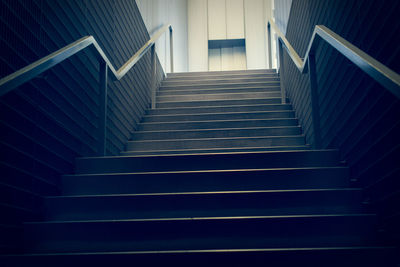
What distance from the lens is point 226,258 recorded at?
74.0 inches

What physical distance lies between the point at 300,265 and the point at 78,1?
2.49 meters

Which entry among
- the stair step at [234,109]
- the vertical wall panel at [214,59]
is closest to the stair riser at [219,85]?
the stair step at [234,109]

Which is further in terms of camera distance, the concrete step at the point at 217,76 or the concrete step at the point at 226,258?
the concrete step at the point at 217,76

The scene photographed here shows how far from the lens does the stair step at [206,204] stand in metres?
2.28

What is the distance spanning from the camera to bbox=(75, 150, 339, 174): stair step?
2807 mm

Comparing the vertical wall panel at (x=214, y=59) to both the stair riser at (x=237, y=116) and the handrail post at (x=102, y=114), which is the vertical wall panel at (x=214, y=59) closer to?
the stair riser at (x=237, y=116)

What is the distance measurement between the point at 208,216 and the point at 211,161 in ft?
2.03

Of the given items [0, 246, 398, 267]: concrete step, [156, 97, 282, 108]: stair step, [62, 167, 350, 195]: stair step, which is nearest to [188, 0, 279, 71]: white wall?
[156, 97, 282, 108]: stair step

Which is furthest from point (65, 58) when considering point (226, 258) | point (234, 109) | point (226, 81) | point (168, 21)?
point (168, 21)

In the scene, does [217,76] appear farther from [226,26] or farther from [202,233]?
[226,26]

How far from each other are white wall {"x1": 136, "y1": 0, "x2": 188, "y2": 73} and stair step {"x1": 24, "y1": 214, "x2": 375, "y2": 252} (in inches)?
143

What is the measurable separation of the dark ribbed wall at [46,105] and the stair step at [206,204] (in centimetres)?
25

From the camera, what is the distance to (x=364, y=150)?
2418 millimetres

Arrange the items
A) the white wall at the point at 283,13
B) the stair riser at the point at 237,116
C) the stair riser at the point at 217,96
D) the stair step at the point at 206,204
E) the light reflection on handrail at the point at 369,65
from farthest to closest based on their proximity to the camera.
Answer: the stair riser at the point at 217,96, the white wall at the point at 283,13, the stair riser at the point at 237,116, the stair step at the point at 206,204, the light reflection on handrail at the point at 369,65
